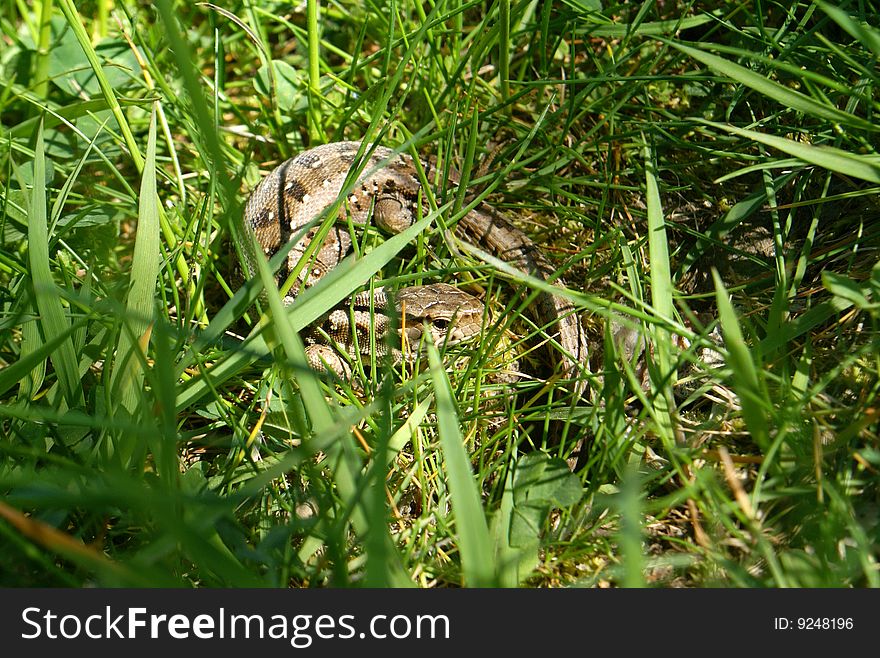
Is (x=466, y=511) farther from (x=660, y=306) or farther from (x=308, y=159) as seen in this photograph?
(x=308, y=159)

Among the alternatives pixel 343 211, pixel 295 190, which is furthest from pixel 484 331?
pixel 295 190

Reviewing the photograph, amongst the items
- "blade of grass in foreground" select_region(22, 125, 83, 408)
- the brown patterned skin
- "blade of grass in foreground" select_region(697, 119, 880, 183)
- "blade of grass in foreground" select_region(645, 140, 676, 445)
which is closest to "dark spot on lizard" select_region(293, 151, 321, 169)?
the brown patterned skin

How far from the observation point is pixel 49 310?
2.81m

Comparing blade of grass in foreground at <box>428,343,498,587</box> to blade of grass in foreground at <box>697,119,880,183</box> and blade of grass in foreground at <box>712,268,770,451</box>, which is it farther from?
blade of grass in foreground at <box>697,119,880,183</box>

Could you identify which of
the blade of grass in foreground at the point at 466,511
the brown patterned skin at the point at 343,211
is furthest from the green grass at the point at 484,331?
the brown patterned skin at the point at 343,211

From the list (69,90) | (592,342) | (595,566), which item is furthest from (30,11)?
(595,566)

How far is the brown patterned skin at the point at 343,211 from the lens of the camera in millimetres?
4117

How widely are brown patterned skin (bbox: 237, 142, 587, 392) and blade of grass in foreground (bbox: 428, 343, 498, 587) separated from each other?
1.82 m

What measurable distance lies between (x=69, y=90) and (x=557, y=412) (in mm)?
3454

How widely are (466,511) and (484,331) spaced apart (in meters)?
1.30

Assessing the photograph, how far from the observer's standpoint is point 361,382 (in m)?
3.44

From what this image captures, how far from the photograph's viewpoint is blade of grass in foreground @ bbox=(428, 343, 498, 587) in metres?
2.06

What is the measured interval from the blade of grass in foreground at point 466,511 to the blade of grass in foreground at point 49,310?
1.54m

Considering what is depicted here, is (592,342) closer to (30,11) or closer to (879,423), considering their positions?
(879,423)
